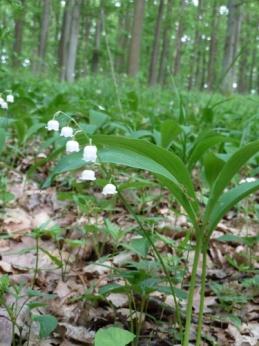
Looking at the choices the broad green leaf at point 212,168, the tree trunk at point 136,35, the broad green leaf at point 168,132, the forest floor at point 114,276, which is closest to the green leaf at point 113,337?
the forest floor at point 114,276

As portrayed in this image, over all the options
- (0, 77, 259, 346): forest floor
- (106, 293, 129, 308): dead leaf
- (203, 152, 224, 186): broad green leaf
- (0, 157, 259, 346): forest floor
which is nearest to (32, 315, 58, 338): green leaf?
(0, 77, 259, 346): forest floor

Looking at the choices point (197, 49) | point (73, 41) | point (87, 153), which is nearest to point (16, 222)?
point (87, 153)

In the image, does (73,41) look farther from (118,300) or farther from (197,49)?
(197,49)

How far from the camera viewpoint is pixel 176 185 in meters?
1.34

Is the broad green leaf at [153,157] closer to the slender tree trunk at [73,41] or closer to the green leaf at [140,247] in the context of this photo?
the green leaf at [140,247]

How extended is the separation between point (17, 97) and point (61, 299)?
10.0ft

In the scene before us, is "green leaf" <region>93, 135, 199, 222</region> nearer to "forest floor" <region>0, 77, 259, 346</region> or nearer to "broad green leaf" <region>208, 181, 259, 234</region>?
"broad green leaf" <region>208, 181, 259, 234</region>

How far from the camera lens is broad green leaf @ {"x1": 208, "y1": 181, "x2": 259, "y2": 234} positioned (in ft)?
Answer: 4.29

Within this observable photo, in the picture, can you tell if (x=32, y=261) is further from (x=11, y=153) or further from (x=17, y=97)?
(x=17, y=97)

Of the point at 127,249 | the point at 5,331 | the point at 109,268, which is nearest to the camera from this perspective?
the point at 5,331

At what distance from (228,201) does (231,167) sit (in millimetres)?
111

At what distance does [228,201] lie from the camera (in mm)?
1348

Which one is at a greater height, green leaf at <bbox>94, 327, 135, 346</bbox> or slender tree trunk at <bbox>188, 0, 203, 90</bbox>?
slender tree trunk at <bbox>188, 0, 203, 90</bbox>

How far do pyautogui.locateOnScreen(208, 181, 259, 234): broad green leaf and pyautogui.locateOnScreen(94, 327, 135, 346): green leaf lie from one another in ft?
1.14
